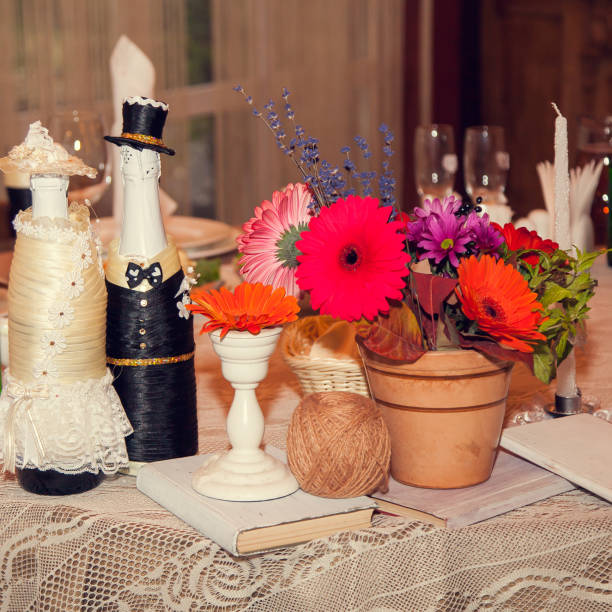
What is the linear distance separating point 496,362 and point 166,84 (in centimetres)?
260

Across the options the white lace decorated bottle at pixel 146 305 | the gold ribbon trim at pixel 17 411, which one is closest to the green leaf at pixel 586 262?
the white lace decorated bottle at pixel 146 305

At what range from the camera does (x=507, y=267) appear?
77 centimetres

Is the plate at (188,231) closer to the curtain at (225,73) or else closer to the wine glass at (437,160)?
the wine glass at (437,160)

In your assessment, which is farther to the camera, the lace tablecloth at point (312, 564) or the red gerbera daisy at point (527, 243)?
the red gerbera daisy at point (527, 243)

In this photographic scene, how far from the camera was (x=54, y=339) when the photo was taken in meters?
0.81

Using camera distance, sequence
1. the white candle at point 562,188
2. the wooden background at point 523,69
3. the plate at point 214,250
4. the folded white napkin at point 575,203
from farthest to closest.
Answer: the wooden background at point 523,69
the plate at point 214,250
the folded white napkin at point 575,203
the white candle at point 562,188

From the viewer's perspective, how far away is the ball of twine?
748 millimetres

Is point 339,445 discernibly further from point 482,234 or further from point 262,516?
point 482,234

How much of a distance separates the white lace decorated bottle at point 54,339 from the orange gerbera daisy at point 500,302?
0.98ft

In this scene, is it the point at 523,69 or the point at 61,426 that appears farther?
the point at 523,69

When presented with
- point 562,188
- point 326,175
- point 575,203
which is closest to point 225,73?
point 575,203

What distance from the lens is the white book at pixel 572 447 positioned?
81 cm

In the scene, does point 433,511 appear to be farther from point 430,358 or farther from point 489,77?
point 489,77

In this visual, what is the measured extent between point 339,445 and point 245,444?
0.31 feet
